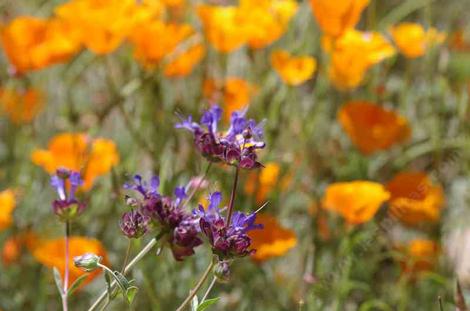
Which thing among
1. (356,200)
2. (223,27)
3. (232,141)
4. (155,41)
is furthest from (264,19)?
(232,141)

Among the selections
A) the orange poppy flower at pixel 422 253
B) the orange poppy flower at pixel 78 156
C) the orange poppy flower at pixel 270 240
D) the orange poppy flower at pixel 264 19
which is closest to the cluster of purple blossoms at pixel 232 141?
the orange poppy flower at pixel 270 240

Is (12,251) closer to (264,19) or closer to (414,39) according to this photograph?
(264,19)

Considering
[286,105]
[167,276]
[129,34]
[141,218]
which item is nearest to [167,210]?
[141,218]

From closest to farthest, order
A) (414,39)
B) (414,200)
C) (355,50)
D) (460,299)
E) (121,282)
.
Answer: (121,282) → (460,299) → (414,200) → (355,50) → (414,39)

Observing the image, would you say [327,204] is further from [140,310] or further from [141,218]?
[141,218]

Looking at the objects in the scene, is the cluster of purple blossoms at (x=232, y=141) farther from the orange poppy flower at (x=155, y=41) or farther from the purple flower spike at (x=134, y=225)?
the orange poppy flower at (x=155, y=41)

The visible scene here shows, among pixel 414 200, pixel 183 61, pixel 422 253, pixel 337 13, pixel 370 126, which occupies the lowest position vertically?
A: pixel 422 253
